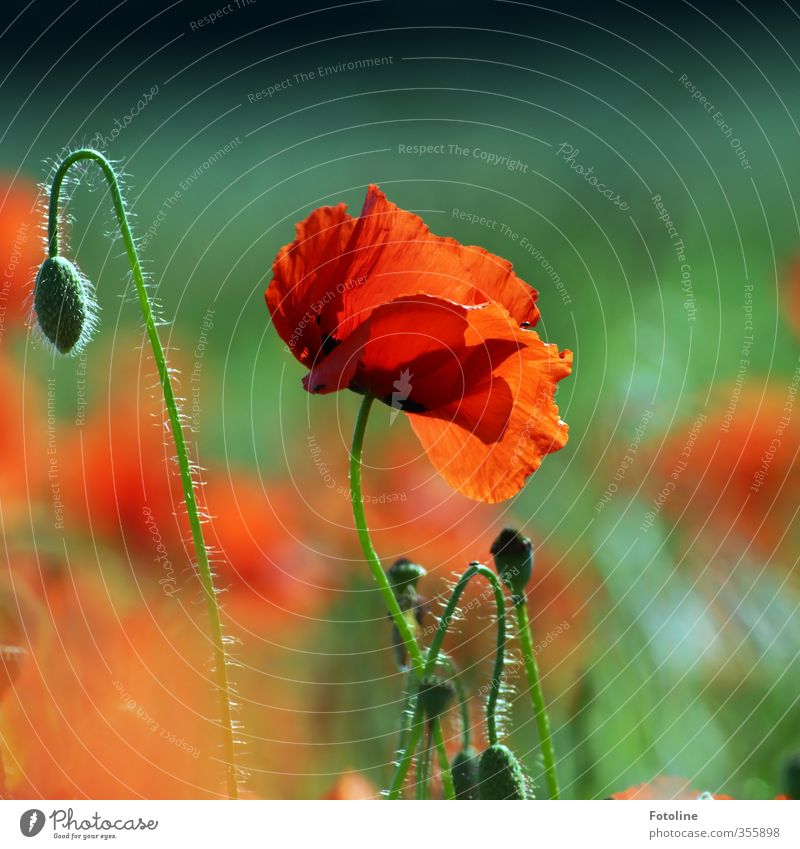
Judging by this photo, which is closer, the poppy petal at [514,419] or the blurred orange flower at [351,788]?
the poppy petal at [514,419]

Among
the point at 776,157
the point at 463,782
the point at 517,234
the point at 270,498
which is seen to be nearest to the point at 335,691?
the point at 270,498

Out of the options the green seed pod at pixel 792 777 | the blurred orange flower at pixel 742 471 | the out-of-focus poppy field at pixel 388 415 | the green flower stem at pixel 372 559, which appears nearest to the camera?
the green flower stem at pixel 372 559

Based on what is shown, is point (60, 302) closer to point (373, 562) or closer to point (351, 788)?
point (373, 562)

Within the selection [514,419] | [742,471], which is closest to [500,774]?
[514,419]

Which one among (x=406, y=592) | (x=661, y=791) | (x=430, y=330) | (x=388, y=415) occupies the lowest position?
(x=661, y=791)

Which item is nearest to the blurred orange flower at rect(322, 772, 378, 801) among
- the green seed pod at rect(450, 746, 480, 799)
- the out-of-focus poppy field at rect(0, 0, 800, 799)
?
the out-of-focus poppy field at rect(0, 0, 800, 799)

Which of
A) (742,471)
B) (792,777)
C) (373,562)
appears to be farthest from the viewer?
(742,471)

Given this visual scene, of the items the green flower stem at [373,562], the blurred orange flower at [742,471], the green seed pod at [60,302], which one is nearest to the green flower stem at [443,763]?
the green flower stem at [373,562]

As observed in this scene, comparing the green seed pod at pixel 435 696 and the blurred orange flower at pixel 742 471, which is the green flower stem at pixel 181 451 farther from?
the blurred orange flower at pixel 742 471
